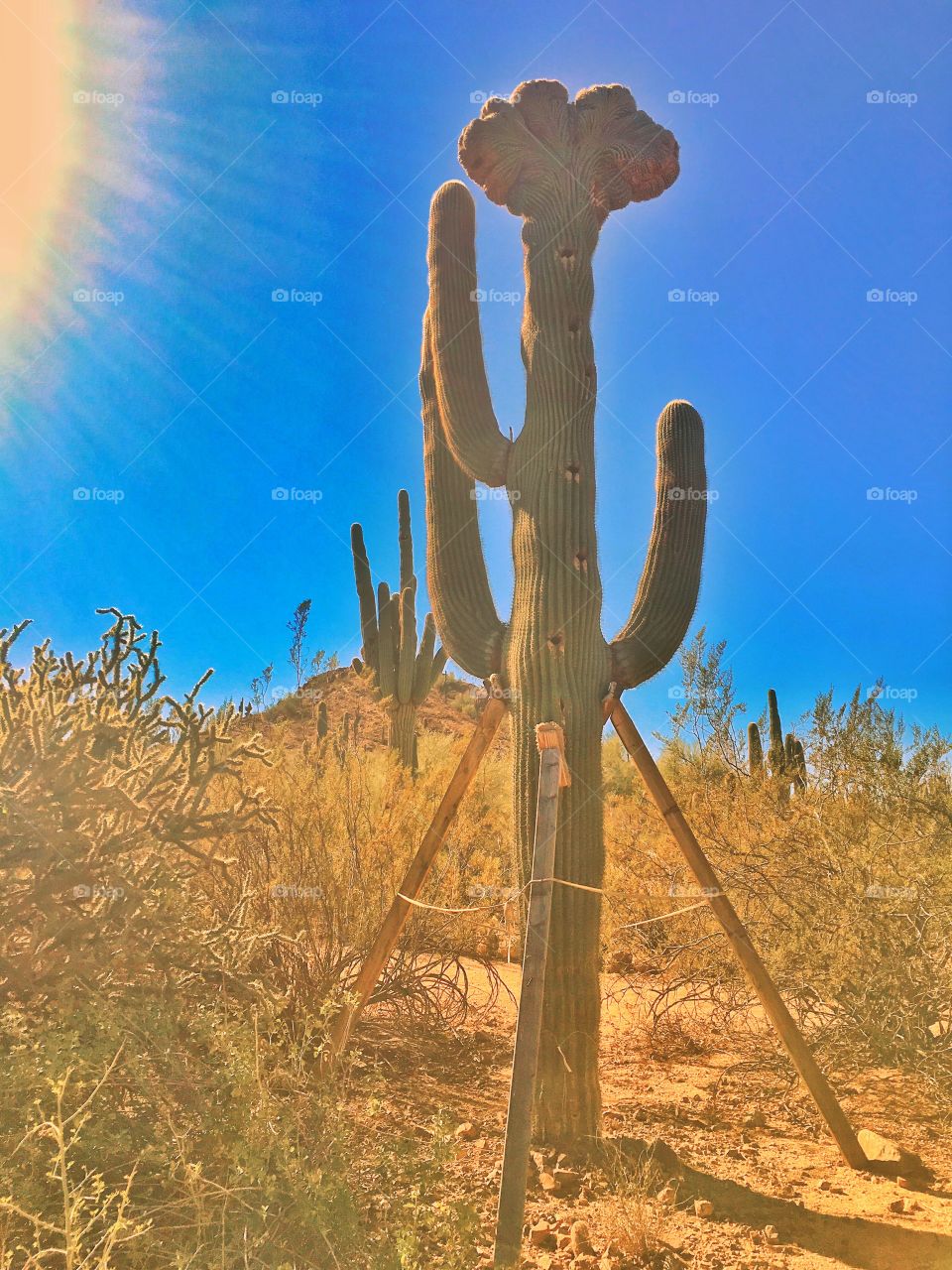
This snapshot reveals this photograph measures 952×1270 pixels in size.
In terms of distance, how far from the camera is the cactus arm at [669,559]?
5.47 m

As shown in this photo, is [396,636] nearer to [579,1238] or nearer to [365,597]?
[365,597]

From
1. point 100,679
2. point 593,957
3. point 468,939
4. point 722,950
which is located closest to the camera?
point 100,679

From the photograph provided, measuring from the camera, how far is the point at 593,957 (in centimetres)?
488

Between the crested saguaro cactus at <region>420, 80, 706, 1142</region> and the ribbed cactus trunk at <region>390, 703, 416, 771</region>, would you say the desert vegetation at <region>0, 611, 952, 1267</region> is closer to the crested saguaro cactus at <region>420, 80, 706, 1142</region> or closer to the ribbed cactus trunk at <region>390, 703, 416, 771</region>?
the crested saguaro cactus at <region>420, 80, 706, 1142</region>

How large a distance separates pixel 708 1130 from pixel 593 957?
1.53m

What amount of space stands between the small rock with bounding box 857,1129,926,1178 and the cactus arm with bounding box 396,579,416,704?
9.25 meters

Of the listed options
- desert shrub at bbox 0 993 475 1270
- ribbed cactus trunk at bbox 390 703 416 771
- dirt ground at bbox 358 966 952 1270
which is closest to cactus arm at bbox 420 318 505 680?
dirt ground at bbox 358 966 952 1270

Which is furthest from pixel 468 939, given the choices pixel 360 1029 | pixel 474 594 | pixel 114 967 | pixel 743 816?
pixel 114 967

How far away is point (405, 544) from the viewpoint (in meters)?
13.1

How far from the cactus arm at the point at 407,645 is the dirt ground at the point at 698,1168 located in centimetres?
698

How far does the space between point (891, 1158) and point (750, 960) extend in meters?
1.30

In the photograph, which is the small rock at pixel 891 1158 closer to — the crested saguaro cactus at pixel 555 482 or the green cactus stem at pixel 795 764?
the crested saguaro cactus at pixel 555 482

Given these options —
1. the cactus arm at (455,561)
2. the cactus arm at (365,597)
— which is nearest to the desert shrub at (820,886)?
the cactus arm at (455,561)

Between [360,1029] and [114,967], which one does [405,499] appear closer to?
[360,1029]
